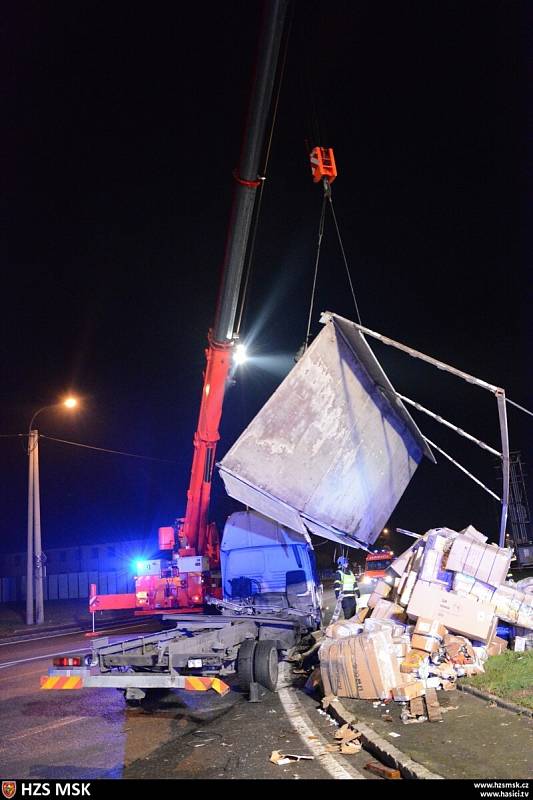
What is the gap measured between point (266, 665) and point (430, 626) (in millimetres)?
1929

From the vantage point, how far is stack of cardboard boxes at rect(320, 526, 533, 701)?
6.31 metres

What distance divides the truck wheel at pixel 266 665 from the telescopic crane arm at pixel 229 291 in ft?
19.9

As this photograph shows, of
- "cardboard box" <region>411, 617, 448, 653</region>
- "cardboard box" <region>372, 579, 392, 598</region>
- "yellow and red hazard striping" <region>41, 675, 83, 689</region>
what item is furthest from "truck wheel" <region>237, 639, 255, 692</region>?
"cardboard box" <region>372, 579, 392, 598</region>

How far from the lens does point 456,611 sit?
7.20m

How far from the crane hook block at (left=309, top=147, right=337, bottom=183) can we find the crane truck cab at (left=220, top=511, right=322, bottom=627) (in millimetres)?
5640

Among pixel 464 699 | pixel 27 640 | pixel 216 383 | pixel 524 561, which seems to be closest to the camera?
pixel 464 699

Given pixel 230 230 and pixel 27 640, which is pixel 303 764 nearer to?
pixel 230 230

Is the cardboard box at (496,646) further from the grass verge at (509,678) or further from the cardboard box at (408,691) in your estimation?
the cardboard box at (408,691)

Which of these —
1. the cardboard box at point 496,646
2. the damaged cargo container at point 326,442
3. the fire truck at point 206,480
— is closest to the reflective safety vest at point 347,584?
the fire truck at point 206,480
